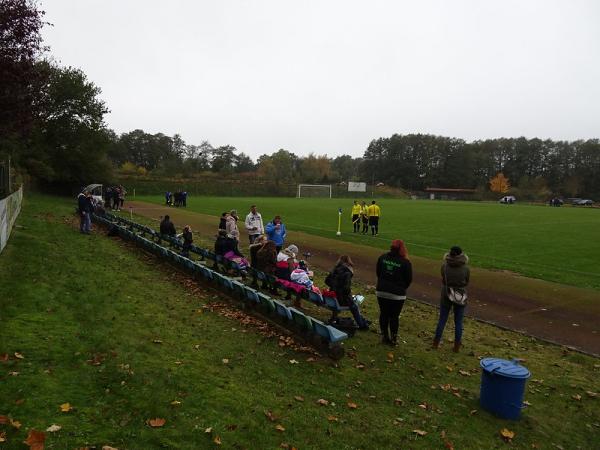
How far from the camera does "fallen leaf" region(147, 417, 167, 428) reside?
4.28 m

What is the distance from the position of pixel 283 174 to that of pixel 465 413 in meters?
106

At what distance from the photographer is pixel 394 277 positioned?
733 cm

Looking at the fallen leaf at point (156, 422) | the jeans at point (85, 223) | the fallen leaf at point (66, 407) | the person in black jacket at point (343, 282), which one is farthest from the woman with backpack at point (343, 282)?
the jeans at point (85, 223)

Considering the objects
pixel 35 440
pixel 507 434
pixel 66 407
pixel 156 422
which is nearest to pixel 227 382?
pixel 156 422

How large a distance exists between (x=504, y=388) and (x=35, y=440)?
507cm

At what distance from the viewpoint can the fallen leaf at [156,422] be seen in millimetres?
4281

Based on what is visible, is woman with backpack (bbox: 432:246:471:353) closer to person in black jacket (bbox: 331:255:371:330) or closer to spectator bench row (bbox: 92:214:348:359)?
person in black jacket (bbox: 331:255:371:330)

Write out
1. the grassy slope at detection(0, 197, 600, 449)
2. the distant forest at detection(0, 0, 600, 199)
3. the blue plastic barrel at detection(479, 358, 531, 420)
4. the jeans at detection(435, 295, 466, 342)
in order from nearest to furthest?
1. the grassy slope at detection(0, 197, 600, 449)
2. the blue plastic barrel at detection(479, 358, 531, 420)
3. the jeans at detection(435, 295, 466, 342)
4. the distant forest at detection(0, 0, 600, 199)

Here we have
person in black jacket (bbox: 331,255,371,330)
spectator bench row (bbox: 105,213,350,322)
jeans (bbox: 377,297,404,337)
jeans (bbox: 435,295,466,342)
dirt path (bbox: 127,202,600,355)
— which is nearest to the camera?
jeans (bbox: 377,297,404,337)

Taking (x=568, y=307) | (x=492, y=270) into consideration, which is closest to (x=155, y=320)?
(x=568, y=307)

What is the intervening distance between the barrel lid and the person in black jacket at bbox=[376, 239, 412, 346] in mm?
1872

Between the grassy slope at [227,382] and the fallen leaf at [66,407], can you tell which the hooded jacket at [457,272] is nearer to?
the grassy slope at [227,382]

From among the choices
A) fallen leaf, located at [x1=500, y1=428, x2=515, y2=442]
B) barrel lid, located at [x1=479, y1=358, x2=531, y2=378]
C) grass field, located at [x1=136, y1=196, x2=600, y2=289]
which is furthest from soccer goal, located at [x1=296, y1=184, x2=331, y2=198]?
fallen leaf, located at [x1=500, y1=428, x2=515, y2=442]

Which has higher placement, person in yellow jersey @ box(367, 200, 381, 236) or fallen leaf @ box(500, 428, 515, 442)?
person in yellow jersey @ box(367, 200, 381, 236)
